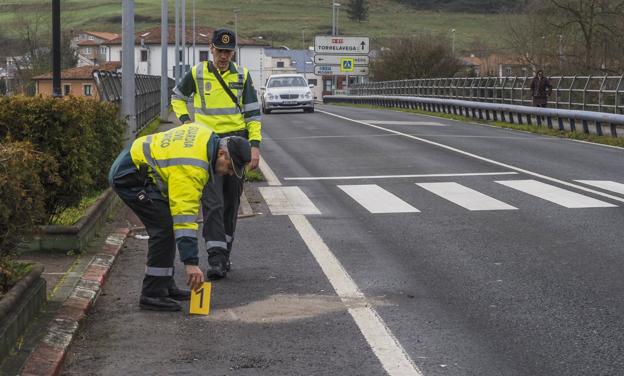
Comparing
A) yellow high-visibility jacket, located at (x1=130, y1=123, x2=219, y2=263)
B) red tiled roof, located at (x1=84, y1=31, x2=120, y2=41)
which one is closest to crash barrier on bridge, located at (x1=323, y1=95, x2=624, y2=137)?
yellow high-visibility jacket, located at (x1=130, y1=123, x2=219, y2=263)

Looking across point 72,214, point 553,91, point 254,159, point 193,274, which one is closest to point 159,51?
point 553,91

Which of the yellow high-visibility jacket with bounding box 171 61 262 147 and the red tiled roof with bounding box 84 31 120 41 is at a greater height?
the red tiled roof with bounding box 84 31 120 41

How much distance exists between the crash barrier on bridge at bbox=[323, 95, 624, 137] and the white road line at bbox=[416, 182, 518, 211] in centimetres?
1071

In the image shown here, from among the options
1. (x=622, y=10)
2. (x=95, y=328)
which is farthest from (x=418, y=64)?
(x=95, y=328)

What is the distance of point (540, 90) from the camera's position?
32.3m

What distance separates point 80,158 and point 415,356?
17.8 feet

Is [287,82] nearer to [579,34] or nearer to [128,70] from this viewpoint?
[579,34]

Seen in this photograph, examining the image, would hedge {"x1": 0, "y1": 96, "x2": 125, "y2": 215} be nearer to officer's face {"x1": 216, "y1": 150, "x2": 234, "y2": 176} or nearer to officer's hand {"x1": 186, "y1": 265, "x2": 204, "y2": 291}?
officer's hand {"x1": 186, "y1": 265, "x2": 204, "y2": 291}

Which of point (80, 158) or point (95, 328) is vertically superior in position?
point (80, 158)

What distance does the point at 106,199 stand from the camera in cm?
1193

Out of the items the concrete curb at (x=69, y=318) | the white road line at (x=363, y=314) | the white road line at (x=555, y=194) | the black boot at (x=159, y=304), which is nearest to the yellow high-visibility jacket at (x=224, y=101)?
the white road line at (x=363, y=314)

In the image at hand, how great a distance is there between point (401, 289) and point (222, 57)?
96.3 inches

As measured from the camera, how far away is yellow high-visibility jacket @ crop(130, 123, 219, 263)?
671cm

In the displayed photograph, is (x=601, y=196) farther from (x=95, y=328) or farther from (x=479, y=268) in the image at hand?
(x=95, y=328)
